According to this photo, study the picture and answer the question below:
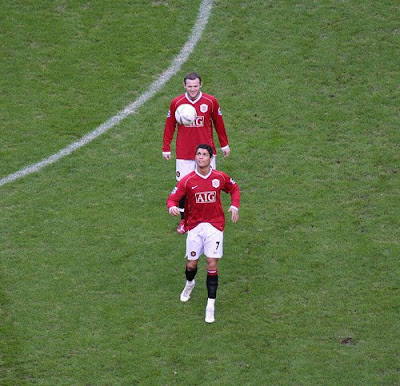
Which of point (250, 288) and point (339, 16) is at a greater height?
point (339, 16)

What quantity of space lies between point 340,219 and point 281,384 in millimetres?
3255

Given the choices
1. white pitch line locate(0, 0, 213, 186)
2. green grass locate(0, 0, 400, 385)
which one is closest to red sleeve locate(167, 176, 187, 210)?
green grass locate(0, 0, 400, 385)

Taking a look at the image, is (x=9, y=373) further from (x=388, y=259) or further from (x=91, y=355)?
(x=388, y=259)

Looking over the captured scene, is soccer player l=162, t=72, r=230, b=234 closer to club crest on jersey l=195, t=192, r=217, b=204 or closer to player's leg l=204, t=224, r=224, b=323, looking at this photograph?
club crest on jersey l=195, t=192, r=217, b=204

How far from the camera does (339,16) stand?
15.7 metres

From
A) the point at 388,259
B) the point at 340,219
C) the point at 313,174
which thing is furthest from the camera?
the point at 313,174

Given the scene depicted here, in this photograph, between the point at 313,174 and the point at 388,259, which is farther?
the point at 313,174

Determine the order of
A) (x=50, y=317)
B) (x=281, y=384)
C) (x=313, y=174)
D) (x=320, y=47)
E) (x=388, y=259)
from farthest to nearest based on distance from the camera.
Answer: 1. (x=320, y=47)
2. (x=313, y=174)
3. (x=388, y=259)
4. (x=50, y=317)
5. (x=281, y=384)

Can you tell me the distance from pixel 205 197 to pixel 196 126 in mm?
1523

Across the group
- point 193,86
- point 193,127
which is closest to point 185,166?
point 193,127

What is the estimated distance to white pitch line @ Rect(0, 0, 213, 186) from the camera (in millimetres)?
13079

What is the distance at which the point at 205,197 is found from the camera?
1002 cm

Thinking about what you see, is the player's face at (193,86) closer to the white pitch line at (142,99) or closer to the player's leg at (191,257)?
the player's leg at (191,257)

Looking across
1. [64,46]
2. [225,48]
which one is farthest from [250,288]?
[64,46]
